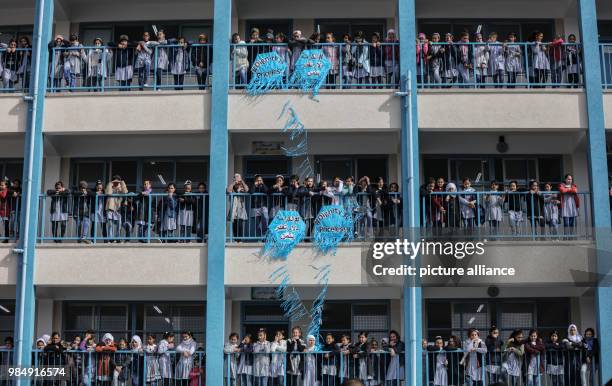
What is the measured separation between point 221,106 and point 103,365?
5229mm

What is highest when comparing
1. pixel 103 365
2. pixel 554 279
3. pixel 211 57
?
pixel 211 57

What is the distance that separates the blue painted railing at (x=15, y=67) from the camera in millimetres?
20734

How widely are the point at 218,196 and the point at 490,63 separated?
230 inches

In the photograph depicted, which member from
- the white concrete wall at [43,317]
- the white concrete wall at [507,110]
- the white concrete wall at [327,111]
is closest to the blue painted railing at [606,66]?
the white concrete wall at [507,110]

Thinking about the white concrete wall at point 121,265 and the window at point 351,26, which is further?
the window at point 351,26

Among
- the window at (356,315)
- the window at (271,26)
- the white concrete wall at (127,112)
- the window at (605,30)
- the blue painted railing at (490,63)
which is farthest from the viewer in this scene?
the window at (271,26)

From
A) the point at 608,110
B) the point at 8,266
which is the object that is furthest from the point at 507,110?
the point at 8,266

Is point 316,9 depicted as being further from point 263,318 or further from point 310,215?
point 263,318

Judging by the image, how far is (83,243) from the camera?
64.7 ft

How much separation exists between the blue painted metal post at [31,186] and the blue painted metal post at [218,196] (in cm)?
327

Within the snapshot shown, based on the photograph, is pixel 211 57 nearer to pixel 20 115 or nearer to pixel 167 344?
pixel 20 115

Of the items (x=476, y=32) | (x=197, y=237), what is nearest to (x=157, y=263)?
(x=197, y=237)

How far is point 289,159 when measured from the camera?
21.9 metres

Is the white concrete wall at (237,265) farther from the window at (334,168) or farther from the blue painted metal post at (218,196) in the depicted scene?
the window at (334,168)
